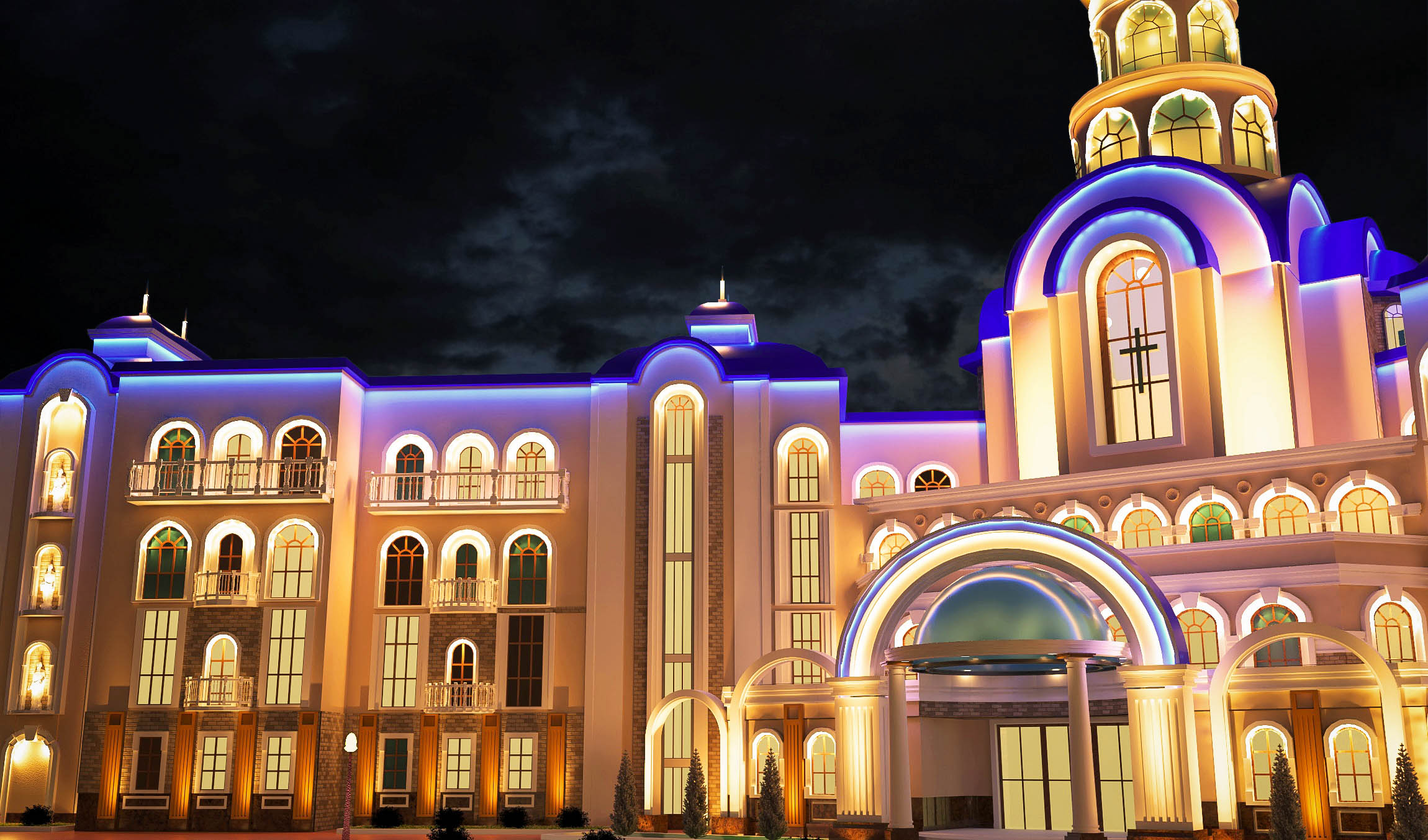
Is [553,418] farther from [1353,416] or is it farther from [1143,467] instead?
[1353,416]

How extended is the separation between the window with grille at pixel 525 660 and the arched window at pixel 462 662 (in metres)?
0.98

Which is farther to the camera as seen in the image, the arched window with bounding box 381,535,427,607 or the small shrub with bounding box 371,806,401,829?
A: the arched window with bounding box 381,535,427,607

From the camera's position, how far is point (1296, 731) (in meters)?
24.8

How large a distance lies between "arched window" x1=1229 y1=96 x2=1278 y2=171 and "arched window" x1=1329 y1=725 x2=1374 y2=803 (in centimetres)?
1771

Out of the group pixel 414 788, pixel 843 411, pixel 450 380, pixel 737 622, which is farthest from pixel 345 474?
pixel 843 411

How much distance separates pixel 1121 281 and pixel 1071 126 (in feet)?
26.4

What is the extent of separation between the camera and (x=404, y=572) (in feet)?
124

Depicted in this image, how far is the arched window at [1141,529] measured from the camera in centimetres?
3138

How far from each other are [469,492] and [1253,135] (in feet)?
78.5

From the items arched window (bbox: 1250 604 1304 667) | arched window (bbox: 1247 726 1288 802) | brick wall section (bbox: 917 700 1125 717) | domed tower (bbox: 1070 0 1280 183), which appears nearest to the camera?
arched window (bbox: 1247 726 1288 802)

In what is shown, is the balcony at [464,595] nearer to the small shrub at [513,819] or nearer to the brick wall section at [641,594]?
the brick wall section at [641,594]

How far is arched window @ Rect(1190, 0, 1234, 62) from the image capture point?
38.2 metres

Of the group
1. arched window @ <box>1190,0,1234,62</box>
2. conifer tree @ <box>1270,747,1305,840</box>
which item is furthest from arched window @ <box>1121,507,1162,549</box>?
arched window @ <box>1190,0,1234,62</box>

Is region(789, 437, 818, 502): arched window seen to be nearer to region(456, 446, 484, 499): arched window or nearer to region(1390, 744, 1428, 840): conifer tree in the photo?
region(456, 446, 484, 499): arched window
